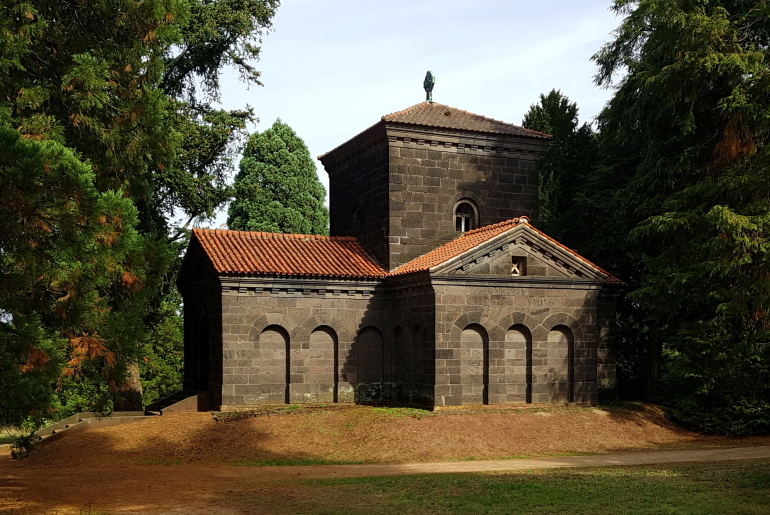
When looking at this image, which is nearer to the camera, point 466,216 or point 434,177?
point 434,177

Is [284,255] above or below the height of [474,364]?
above

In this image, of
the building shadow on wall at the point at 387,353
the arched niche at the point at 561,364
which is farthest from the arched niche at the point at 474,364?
the arched niche at the point at 561,364

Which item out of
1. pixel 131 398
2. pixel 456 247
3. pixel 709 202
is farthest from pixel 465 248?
pixel 131 398

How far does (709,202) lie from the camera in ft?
86.3

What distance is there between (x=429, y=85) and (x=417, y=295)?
9760 millimetres

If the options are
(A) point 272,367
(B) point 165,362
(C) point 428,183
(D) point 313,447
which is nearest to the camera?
(D) point 313,447

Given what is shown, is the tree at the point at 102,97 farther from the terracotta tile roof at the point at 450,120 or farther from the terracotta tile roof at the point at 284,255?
the terracotta tile roof at the point at 450,120

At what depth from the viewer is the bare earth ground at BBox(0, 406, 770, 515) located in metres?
17.9

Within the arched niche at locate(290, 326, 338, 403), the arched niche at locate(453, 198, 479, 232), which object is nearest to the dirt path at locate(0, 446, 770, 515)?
the arched niche at locate(290, 326, 338, 403)

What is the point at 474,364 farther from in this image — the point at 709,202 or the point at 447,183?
the point at 709,202

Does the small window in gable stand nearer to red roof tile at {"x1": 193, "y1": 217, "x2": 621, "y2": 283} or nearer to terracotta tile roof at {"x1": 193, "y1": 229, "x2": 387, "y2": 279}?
red roof tile at {"x1": 193, "y1": 217, "x2": 621, "y2": 283}

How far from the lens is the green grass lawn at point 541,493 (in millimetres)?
14164

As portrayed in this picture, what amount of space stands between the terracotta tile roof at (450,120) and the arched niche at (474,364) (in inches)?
300

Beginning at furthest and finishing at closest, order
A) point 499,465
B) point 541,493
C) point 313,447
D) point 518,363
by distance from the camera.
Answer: point 518,363, point 313,447, point 499,465, point 541,493
